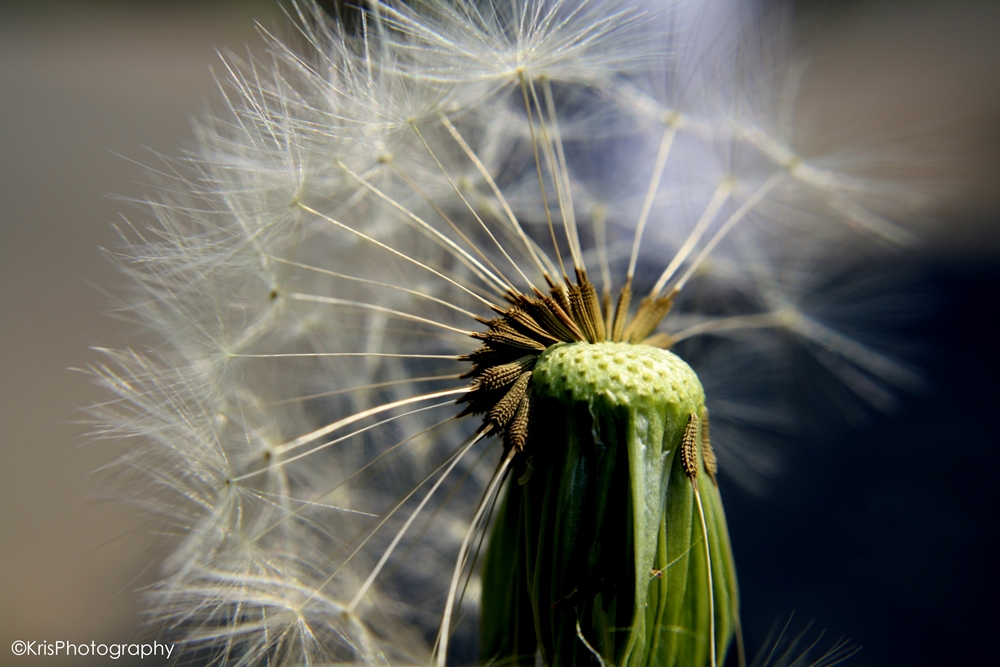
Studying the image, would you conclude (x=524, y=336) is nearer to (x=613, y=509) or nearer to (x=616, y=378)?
(x=616, y=378)

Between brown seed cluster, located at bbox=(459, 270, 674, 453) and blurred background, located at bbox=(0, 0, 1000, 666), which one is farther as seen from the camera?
blurred background, located at bbox=(0, 0, 1000, 666)

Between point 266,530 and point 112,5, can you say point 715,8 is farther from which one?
point 112,5

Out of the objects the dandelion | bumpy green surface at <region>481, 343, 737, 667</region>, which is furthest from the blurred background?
bumpy green surface at <region>481, 343, 737, 667</region>

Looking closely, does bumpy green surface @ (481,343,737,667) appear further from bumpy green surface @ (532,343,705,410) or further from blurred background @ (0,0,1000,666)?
blurred background @ (0,0,1000,666)

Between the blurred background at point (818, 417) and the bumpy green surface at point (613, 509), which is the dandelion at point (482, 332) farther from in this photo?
the blurred background at point (818, 417)

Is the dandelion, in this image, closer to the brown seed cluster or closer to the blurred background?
the brown seed cluster

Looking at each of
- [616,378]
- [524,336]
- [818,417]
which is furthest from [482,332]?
[818,417]

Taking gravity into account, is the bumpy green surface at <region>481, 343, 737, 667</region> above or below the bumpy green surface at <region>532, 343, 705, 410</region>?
below

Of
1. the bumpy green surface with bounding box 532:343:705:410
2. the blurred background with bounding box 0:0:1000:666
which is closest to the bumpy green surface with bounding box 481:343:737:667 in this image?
the bumpy green surface with bounding box 532:343:705:410
